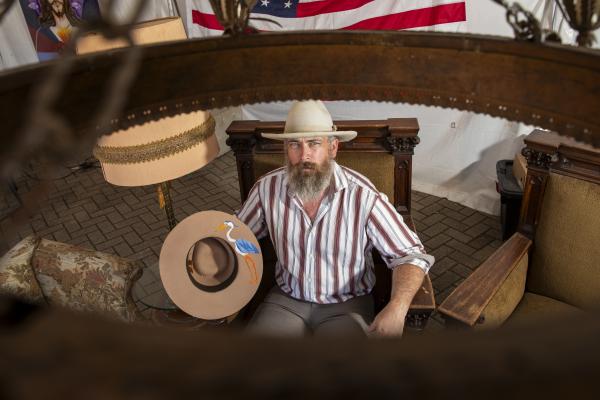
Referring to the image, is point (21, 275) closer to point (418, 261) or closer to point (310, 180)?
point (310, 180)

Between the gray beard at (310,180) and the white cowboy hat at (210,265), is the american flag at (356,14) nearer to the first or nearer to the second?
the gray beard at (310,180)

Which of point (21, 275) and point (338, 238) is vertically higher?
point (338, 238)

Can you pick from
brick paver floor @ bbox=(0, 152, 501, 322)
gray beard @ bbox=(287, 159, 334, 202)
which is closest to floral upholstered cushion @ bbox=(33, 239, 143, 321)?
brick paver floor @ bbox=(0, 152, 501, 322)

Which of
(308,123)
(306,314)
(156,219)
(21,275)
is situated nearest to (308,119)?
(308,123)

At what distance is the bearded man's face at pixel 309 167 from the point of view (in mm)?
2639

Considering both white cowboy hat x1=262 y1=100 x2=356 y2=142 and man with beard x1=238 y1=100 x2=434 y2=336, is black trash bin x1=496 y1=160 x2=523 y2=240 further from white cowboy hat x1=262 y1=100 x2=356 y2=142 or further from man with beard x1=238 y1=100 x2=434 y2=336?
white cowboy hat x1=262 y1=100 x2=356 y2=142

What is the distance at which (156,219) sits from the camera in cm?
510

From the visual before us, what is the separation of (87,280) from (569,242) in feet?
8.89

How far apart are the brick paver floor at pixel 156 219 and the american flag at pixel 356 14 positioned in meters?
1.73

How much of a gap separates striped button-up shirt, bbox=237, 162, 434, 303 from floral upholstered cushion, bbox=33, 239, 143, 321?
0.91m

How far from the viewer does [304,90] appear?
1.05m

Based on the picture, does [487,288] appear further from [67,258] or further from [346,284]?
[67,258]

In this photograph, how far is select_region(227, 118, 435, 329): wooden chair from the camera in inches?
116

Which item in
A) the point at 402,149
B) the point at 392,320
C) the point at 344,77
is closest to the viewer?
the point at 344,77
